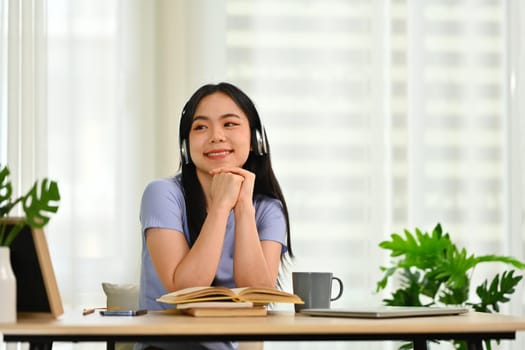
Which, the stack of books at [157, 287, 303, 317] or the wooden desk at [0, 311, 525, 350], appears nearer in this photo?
the wooden desk at [0, 311, 525, 350]

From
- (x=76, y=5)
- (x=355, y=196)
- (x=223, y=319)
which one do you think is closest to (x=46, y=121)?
(x=76, y=5)

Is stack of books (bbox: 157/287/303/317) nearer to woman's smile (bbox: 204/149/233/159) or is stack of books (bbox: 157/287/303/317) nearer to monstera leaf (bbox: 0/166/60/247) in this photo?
monstera leaf (bbox: 0/166/60/247)

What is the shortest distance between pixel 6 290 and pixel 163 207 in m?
0.72

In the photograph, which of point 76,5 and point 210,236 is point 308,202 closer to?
point 76,5

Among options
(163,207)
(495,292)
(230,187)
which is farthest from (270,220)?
(495,292)

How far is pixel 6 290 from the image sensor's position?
1.37m

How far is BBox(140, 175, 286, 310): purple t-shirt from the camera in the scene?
6.70 ft

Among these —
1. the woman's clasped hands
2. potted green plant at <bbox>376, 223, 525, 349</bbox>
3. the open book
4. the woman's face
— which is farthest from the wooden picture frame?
potted green plant at <bbox>376, 223, 525, 349</bbox>

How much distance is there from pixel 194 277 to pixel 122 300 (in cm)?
96

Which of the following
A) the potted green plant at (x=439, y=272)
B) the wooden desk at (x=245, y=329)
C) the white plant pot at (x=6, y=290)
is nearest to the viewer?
the wooden desk at (x=245, y=329)

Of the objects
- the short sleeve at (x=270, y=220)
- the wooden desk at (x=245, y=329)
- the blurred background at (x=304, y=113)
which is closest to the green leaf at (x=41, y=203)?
the wooden desk at (x=245, y=329)

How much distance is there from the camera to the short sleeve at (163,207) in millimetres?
2023

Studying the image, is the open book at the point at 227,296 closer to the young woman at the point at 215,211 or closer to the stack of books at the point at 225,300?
the stack of books at the point at 225,300

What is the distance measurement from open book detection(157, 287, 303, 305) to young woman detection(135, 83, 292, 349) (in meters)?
0.32
